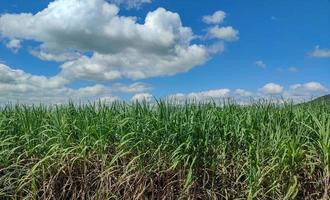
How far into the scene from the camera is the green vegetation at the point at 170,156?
5.51 meters

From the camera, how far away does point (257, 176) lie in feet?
17.6

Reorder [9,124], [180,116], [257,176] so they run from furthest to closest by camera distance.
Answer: [9,124], [180,116], [257,176]

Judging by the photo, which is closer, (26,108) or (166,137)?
(166,137)

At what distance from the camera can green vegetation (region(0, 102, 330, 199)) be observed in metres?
5.51

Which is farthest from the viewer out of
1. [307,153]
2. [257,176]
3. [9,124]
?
[9,124]

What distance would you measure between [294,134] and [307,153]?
282 millimetres

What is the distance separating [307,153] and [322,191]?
461mm

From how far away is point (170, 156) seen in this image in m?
5.70

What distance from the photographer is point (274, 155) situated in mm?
5566

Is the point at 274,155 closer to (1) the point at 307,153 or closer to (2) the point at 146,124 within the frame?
(1) the point at 307,153

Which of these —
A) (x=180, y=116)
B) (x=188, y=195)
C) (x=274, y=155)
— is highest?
(x=180, y=116)

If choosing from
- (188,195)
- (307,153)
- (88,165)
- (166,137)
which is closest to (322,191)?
(307,153)

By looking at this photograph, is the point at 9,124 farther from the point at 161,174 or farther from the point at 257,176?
the point at 257,176

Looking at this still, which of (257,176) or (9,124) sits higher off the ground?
(9,124)
